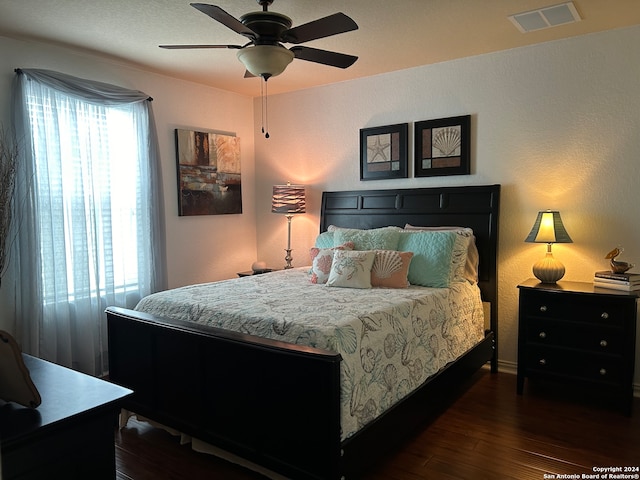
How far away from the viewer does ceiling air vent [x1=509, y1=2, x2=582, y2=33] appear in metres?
2.86

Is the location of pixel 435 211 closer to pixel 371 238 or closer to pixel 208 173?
pixel 371 238

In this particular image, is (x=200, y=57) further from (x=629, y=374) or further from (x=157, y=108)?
(x=629, y=374)

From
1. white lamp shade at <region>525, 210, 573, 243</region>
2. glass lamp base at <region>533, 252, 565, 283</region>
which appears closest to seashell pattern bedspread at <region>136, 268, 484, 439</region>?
glass lamp base at <region>533, 252, 565, 283</region>

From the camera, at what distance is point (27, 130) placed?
128 inches

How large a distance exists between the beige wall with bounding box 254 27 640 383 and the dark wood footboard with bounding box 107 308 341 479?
91.2 inches

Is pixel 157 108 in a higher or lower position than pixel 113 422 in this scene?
higher

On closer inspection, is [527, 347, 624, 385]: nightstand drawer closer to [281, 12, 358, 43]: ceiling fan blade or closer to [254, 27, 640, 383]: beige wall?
[254, 27, 640, 383]: beige wall

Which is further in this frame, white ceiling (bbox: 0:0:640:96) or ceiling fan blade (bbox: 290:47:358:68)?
white ceiling (bbox: 0:0:640:96)

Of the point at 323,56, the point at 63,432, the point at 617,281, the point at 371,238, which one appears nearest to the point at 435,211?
the point at 371,238

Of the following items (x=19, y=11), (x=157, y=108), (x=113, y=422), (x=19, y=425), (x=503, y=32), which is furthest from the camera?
(x=157, y=108)

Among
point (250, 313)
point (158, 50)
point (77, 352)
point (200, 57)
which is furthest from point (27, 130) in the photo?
point (250, 313)

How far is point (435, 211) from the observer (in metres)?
3.98

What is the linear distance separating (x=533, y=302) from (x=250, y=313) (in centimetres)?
201

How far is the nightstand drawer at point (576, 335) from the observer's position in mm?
2980
